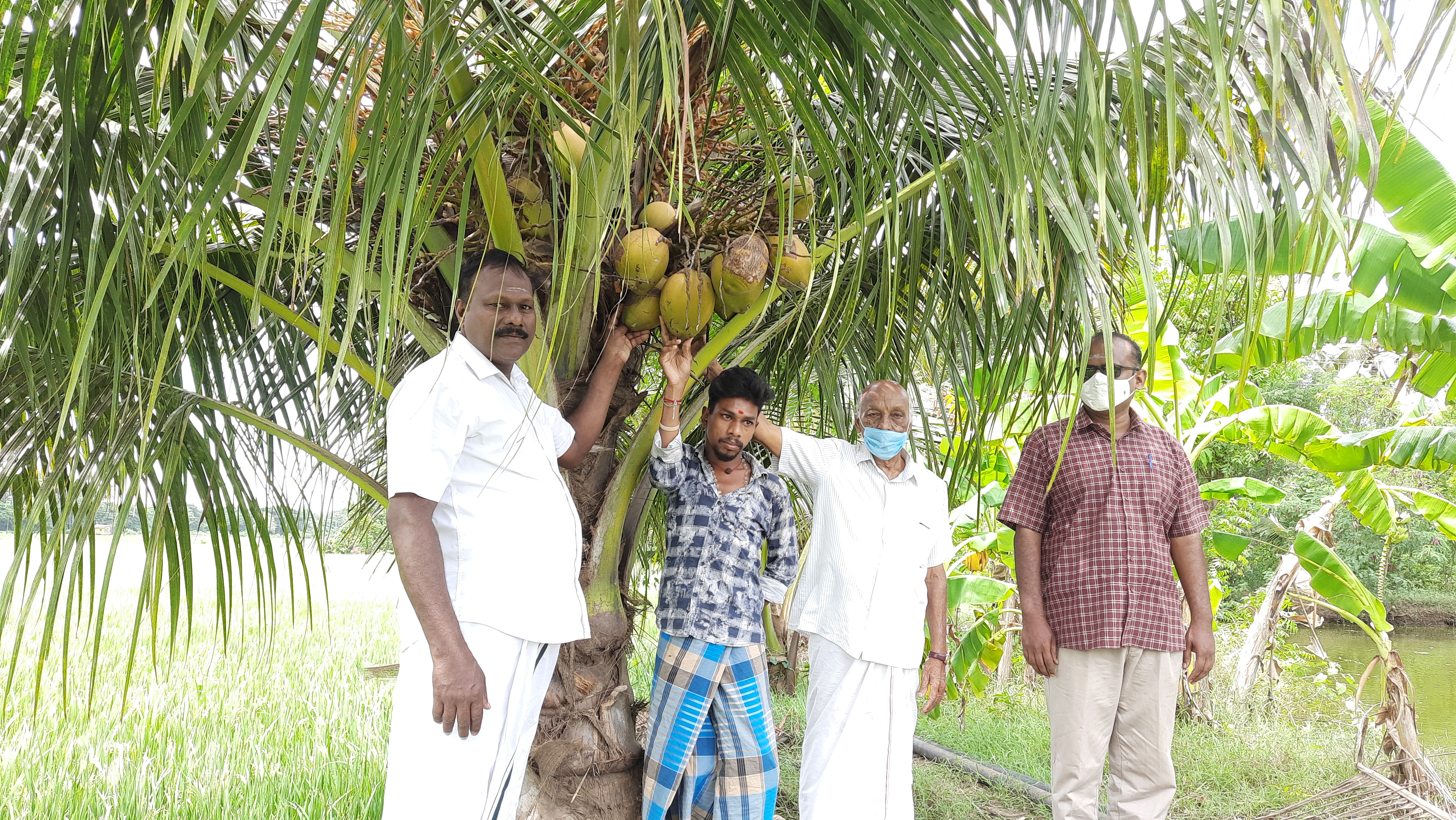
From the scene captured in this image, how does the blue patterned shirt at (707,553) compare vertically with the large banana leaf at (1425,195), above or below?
below

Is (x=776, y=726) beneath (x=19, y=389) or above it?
beneath

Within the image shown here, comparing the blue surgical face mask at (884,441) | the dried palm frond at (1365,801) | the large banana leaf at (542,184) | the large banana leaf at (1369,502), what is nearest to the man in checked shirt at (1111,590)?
the large banana leaf at (542,184)

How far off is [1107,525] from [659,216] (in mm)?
1571

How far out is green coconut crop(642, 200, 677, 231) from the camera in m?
2.59

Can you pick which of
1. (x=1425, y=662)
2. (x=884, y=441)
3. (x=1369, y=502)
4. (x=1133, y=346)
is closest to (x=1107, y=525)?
(x=1133, y=346)

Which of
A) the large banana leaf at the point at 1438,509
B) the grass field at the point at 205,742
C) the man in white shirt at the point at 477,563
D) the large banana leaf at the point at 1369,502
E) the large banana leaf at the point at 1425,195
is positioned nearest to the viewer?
the man in white shirt at the point at 477,563

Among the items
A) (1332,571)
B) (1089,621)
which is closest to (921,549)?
(1089,621)

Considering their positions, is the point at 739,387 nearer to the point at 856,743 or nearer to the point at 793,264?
the point at 793,264

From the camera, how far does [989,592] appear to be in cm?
523

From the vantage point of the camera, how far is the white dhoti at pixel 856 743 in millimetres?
Answer: 2926

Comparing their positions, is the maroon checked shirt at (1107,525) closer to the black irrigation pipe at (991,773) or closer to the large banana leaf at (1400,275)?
the black irrigation pipe at (991,773)

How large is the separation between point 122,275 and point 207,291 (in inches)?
33.0

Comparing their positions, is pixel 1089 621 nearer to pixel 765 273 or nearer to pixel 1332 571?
pixel 765 273

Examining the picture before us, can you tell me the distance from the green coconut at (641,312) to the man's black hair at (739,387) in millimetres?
318
